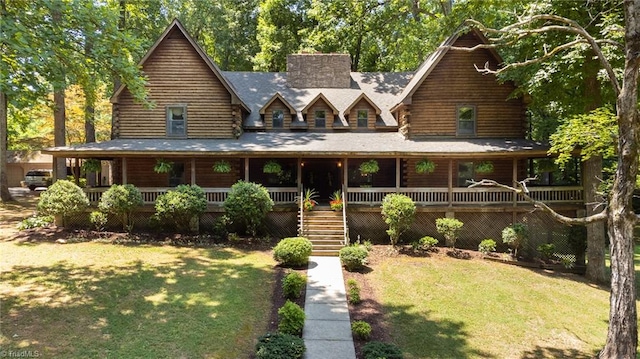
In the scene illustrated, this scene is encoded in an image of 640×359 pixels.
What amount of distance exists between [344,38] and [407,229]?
654 inches

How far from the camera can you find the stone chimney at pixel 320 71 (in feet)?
79.8

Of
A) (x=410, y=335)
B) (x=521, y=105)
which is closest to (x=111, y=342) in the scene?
(x=410, y=335)

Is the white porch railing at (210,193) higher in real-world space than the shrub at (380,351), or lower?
higher

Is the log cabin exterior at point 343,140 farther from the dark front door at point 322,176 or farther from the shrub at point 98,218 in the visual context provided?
the shrub at point 98,218

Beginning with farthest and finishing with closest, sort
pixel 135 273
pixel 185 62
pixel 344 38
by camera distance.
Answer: pixel 344 38
pixel 185 62
pixel 135 273

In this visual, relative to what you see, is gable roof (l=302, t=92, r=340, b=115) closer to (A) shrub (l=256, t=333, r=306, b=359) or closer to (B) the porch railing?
(B) the porch railing

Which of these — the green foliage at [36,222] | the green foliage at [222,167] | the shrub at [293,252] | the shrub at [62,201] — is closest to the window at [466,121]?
the shrub at [293,252]

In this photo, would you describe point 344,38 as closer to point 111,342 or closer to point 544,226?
point 544,226

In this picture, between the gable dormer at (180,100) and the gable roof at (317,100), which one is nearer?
the gable dormer at (180,100)

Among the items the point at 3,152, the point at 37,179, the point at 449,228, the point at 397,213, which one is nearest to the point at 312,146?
the point at 397,213

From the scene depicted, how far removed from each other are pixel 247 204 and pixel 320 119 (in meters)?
8.16

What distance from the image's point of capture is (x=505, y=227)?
58.0 ft

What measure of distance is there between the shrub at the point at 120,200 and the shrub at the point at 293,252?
7496 millimetres

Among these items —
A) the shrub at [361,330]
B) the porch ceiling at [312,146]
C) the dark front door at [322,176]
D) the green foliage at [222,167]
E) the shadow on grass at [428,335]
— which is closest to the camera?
the shadow on grass at [428,335]
